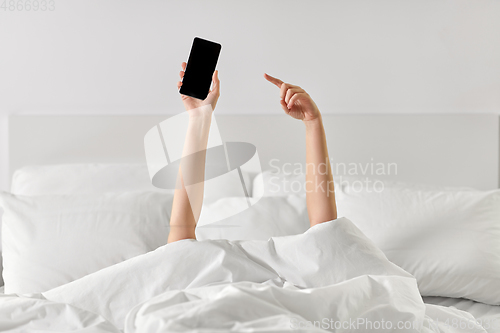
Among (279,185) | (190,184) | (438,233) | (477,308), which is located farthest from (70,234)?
(477,308)

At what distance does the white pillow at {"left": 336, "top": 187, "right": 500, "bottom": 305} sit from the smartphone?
0.66 meters

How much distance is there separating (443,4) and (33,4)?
1742mm

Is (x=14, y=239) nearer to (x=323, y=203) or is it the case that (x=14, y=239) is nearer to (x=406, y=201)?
(x=323, y=203)

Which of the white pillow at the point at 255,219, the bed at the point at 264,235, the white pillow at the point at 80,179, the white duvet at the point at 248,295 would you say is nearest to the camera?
the white duvet at the point at 248,295

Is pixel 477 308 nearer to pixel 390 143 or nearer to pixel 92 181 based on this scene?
pixel 390 143

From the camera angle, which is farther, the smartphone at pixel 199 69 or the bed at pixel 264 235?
the smartphone at pixel 199 69

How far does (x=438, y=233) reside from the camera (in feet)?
4.57

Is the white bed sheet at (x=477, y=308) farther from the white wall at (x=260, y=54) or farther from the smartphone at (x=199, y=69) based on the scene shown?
the smartphone at (x=199, y=69)

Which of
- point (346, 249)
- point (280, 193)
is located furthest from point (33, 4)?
point (346, 249)

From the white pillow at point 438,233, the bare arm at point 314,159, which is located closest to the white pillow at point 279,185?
the white pillow at point 438,233

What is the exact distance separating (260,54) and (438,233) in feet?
3.30

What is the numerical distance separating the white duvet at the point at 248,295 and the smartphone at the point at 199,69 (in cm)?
44

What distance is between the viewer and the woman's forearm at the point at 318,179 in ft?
4.18

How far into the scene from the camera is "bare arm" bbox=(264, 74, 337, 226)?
1.27 metres
